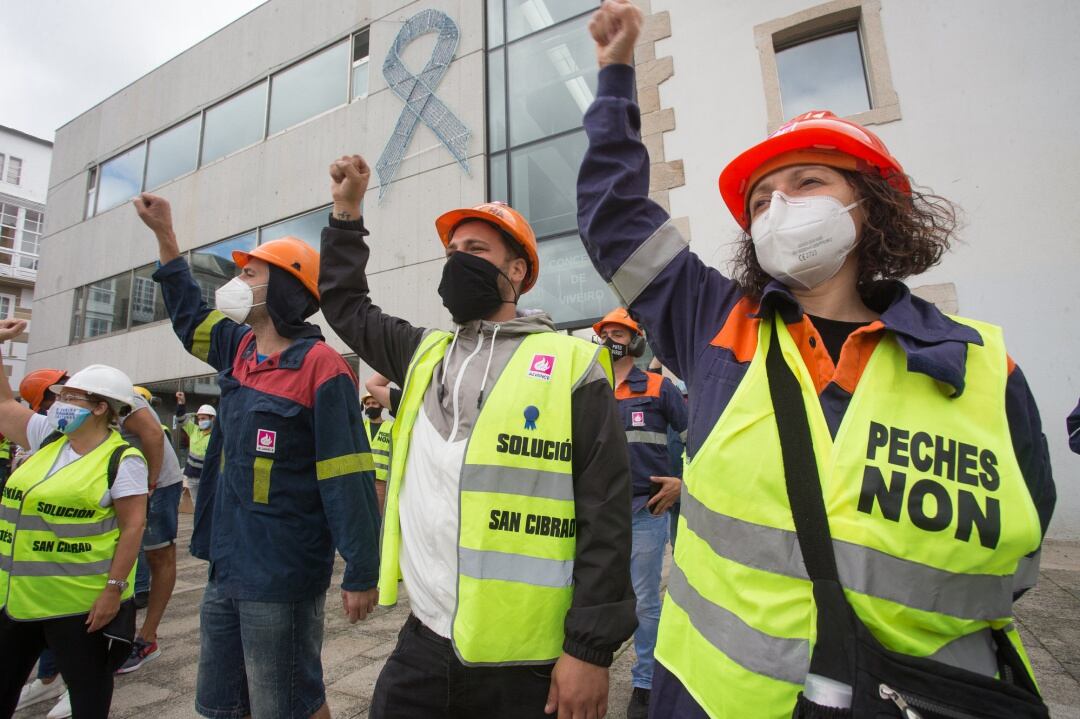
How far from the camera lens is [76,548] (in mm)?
2832

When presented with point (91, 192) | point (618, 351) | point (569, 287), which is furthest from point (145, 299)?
point (618, 351)

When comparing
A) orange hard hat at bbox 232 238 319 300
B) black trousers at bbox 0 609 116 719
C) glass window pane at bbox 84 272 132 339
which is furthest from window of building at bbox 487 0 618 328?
glass window pane at bbox 84 272 132 339

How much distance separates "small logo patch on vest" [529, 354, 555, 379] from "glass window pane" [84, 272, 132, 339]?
55.0 feet

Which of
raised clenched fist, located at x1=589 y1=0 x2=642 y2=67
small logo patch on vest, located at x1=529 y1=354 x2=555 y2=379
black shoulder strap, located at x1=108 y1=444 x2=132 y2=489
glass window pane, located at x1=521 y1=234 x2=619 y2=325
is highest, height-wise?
glass window pane, located at x1=521 y1=234 x2=619 y2=325

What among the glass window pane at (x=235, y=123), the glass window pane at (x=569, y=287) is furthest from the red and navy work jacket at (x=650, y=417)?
the glass window pane at (x=235, y=123)

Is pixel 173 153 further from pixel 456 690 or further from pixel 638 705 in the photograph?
pixel 456 690

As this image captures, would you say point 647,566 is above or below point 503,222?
below

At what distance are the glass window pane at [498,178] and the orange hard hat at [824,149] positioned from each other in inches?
330

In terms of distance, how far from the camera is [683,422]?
4.09 meters

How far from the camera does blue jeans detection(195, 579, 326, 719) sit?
6.97 feet

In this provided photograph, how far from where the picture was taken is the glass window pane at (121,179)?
50.3 feet

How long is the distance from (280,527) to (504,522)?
46.1 inches

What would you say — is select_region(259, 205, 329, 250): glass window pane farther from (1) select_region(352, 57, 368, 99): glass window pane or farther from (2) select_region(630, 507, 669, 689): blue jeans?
(2) select_region(630, 507, 669, 689): blue jeans

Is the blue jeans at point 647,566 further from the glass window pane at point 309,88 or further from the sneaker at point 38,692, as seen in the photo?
the glass window pane at point 309,88
